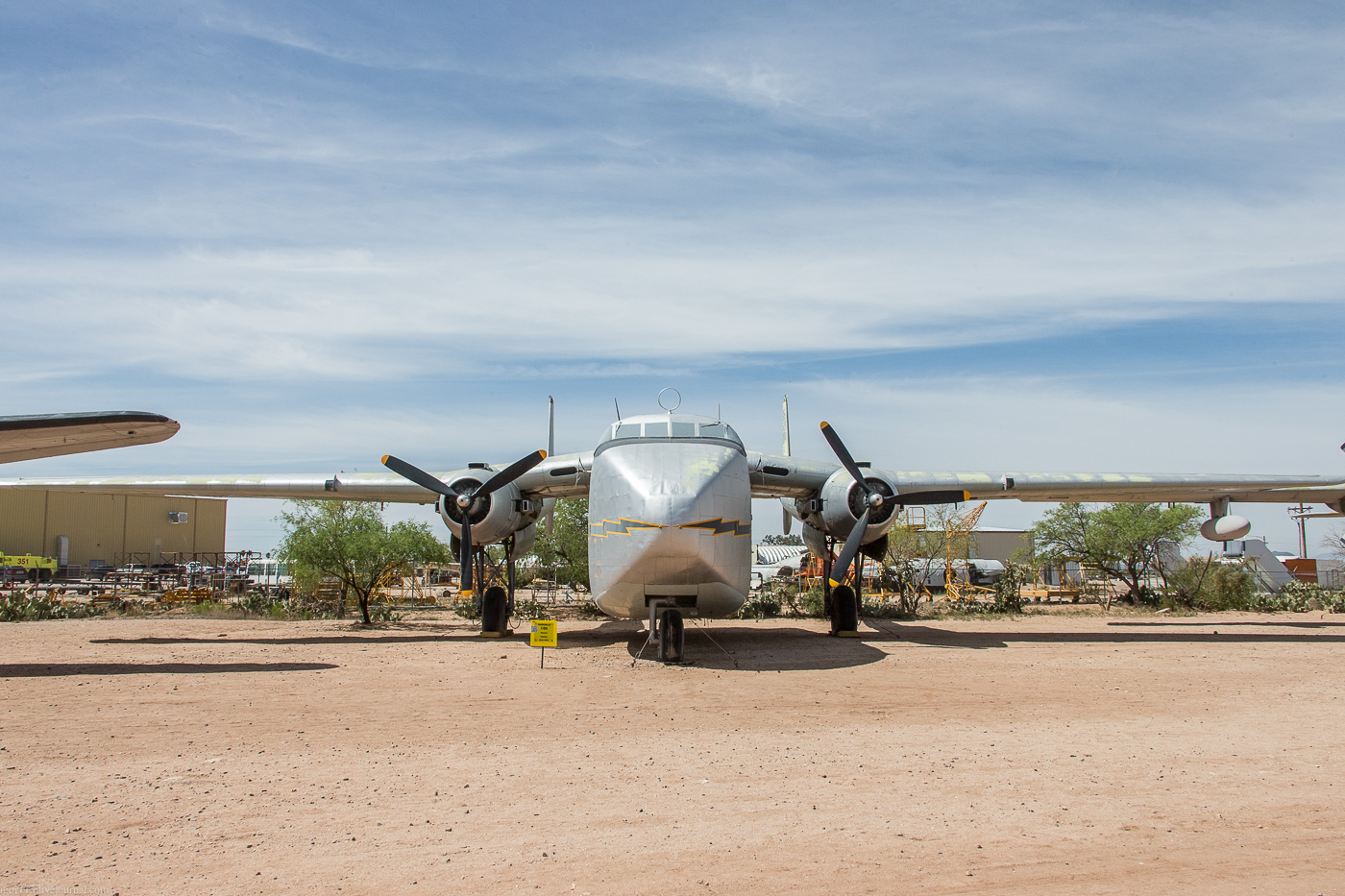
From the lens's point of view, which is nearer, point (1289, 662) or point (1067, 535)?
point (1289, 662)

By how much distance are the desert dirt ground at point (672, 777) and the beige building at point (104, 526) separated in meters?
44.5

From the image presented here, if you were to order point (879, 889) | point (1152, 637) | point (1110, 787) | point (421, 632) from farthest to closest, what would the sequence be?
point (421, 632) < point (1152, 637) < point (1110, 787) < point (879, 889)

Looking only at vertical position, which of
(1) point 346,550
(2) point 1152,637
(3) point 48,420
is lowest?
(2) point 1152,637

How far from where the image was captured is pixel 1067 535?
31.8 metres

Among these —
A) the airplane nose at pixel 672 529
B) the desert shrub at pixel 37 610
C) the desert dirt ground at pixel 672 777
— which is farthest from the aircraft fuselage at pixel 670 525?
the desert shrub at pixel 37 610

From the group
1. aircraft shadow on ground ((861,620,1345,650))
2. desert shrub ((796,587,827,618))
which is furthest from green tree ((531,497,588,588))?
aircraft shadow on ground ((861,620,1345,650))

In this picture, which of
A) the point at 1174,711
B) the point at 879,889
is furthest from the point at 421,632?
the point at 879,889

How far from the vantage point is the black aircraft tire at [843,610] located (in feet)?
57.5

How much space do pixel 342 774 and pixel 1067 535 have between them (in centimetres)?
3038

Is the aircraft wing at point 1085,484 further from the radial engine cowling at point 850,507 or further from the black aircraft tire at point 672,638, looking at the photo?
the black aircraft tire at point 672,638

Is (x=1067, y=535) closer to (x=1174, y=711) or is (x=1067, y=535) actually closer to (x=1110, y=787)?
(x=1174, y=711)

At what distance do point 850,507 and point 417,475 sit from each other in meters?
8.45

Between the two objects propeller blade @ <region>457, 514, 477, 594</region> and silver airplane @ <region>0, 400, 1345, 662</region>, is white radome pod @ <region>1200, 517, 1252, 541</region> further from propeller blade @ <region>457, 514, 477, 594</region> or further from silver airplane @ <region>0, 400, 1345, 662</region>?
propeller blade @ <region>457, 514, 477, 594</region>

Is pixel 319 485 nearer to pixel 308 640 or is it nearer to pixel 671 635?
pixel 308 640
